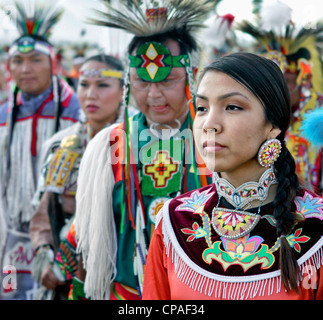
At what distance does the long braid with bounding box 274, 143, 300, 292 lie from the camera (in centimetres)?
162

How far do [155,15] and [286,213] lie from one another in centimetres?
153

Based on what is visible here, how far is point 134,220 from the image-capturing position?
2.77 m

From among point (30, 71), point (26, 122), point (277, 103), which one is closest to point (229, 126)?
point (277, 103)

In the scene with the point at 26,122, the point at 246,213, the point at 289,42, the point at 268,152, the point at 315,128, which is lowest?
the point at 246,213

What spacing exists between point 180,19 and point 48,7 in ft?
7.81

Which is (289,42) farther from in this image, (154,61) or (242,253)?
(242,253)

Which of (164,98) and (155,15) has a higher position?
(155,15)

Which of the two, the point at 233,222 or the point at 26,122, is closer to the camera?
the point at 233,222

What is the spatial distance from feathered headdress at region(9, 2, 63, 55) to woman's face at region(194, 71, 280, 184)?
3.29 metres

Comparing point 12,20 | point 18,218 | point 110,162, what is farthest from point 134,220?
point 12,20

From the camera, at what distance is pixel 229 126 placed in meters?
1.69

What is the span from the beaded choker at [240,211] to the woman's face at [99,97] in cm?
216

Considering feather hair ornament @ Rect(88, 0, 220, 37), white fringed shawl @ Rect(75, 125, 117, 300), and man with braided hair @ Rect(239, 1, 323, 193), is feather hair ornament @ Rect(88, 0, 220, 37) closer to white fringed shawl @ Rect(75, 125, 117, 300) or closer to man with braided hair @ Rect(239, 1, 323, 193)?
white fringed shawl @ Rect(75, 125, 117, 300)
